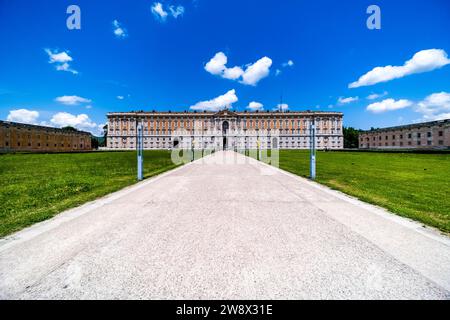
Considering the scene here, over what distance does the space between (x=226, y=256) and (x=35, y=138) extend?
354 ft

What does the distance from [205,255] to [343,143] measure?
14608 centimetres

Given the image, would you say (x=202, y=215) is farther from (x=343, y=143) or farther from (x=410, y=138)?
(x=343, y=143)

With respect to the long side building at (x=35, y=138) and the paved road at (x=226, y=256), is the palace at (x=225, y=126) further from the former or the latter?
the paved road at (x=226, y=256)

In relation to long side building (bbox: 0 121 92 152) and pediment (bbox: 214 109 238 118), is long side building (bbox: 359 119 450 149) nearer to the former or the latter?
pediment (bbox: 214 109 238 118)

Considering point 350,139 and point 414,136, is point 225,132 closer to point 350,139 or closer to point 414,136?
point 350,139

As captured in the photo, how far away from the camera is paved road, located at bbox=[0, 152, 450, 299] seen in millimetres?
2359

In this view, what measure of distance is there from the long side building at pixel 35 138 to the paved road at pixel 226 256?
81.8 metres

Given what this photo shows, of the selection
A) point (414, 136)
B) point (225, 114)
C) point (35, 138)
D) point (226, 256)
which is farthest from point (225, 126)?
point (226, 256)

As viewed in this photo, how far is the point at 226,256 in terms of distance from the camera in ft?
10.1

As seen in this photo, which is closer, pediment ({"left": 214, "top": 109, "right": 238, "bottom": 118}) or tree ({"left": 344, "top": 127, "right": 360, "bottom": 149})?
pediment ({"left": 214, "top": 109, "right": 238, "bottom": 118})

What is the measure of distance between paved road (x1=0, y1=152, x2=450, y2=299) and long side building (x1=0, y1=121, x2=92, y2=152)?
81.8m

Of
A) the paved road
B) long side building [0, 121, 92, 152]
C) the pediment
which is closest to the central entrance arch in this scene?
the pediment
